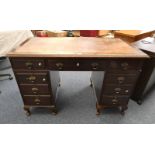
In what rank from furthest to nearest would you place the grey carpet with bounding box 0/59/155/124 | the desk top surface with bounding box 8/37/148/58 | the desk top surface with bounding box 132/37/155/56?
1. the grey carpet with bounding box 0/59/155/124
2. the desk top surface with bounding box 132/37/155/56
3. the desk top surface with bounding box 8/37/148/58

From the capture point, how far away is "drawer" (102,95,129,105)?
1.43 metres

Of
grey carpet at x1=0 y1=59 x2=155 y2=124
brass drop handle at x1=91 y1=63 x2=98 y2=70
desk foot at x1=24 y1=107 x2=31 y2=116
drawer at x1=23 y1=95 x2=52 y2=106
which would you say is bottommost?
grey carpet at x1=0 y1=59 x2=155 y2=124

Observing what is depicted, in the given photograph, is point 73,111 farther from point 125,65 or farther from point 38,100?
point 125,65

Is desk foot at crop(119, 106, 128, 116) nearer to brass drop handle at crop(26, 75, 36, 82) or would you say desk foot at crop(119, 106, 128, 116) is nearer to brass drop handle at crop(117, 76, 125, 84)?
brass drop handle at crop(117, 76, 125, 84)

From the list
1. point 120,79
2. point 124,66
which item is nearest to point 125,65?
point 124,66

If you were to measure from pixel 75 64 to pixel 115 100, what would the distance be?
0.65 meters

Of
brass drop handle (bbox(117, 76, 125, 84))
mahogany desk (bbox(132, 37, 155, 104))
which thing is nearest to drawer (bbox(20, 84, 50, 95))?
brass drop handle (bbox(117, 76, 125, 84))

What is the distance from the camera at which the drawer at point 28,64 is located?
3.73 feet

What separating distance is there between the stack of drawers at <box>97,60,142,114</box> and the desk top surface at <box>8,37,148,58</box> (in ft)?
0.27

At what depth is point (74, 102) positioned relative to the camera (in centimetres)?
179

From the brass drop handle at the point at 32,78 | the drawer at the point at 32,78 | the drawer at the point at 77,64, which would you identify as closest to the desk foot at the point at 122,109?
the drawer at the point at 77,64

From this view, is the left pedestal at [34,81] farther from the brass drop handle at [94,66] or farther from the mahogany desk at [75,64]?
the brass drop handle at [94,66]

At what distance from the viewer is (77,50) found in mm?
1203

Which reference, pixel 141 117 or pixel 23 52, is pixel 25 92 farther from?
pixel 141 117
